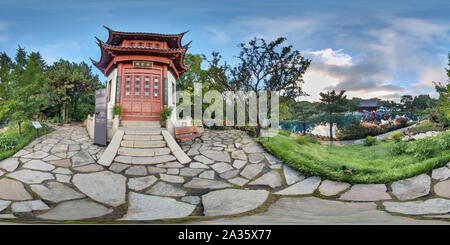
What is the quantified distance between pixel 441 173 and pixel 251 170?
3645 mm

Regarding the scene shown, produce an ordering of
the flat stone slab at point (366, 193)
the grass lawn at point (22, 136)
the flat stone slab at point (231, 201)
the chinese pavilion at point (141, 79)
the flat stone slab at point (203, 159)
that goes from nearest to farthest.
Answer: the flat stone slab at point (231, 201) < the flat stone slab at point (366, 193) < the grass lawn at point (22, 136) < the flat stone slab at point (203, 159) < the chinese pavilion at point (141, 79)

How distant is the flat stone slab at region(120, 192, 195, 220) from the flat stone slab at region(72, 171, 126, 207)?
0.78ft

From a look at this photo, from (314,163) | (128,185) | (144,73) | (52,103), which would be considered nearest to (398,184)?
(314,163)

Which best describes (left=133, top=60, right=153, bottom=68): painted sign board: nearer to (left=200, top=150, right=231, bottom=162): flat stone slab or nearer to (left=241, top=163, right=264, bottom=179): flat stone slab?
(left=200, top=150, right=231, bottom=162): flat stone slab

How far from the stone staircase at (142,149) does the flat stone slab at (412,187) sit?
4.61 m

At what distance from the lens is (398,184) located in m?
3.73

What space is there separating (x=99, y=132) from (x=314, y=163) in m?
6.56

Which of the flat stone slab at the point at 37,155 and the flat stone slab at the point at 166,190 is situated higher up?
the flat stone slab at the point at 37,155

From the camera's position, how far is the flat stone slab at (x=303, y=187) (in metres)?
3.80

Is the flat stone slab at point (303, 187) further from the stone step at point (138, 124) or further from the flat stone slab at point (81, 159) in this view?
the stone step at point (138, 124)

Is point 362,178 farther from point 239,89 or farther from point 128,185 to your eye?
point 239,89

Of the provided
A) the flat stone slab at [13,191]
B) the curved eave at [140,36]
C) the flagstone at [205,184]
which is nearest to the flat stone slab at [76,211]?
the flat stone slab at [13,191]

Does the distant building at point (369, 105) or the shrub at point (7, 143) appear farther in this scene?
the distant building at point (369, 105)

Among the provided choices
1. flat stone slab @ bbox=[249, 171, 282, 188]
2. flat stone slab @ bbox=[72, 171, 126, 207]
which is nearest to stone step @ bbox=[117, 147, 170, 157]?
flat stone slab @ bbox=[72, 171, 126, 207]
